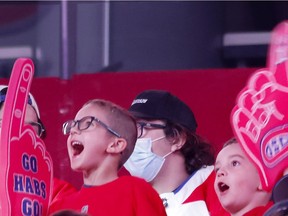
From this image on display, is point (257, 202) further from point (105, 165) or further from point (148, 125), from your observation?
point (148, 125)

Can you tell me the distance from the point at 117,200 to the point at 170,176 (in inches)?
20.7

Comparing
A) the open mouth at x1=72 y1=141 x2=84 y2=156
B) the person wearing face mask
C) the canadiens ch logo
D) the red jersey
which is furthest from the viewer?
the person wearing face mask

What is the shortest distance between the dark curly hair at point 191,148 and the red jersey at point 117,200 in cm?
46

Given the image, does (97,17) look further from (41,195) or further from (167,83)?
(41,195)

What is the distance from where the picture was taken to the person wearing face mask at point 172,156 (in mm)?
3105

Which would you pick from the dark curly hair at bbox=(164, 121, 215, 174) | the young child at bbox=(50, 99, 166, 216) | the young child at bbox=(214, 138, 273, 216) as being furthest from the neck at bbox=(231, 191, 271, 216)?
the dark curly hair at bbox=(164, 121, 215, 174)

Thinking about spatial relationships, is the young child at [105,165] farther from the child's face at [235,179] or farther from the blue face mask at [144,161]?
the blue face mask at [144,161]

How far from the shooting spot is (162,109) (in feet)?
10.4

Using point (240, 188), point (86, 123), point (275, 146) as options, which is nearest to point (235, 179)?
point (240, 188)

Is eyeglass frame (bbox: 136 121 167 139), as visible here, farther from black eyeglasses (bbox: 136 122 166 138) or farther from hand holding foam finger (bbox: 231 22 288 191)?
hand holding foam finger (bbox: 231 22 288 191)

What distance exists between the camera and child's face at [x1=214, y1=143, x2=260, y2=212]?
109 inches

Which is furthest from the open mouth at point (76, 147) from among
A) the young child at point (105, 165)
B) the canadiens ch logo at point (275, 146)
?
the canadiens ch logo at point (275, 146)

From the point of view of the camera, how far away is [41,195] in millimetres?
2602

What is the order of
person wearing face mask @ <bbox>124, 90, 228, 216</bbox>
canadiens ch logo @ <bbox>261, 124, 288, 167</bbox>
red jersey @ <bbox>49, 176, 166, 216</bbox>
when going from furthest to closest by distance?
person wearing face mask @ <bbox>124, 90, 228, 216</bbox> < red jersey @ <bbox>49, 176, 166, 216</bbox> < canadiens ch logo @ <bbox>261, 124, 288, 167</bbox>
